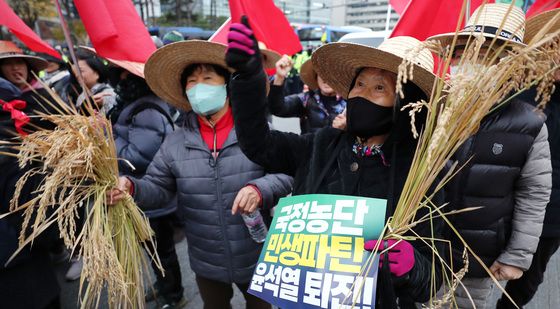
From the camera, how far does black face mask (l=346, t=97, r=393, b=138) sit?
121cm

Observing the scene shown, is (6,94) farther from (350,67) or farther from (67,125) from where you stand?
(350,67)

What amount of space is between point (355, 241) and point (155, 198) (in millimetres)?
1302

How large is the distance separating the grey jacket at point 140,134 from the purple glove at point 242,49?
1.44m

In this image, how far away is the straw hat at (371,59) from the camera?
1.15 m

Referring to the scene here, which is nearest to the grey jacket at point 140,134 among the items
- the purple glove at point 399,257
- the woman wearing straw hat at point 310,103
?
the woman wearing straw hat at point 310,103

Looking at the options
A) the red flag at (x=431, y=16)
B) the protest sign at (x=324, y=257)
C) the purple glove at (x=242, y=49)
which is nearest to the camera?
the protest sign at (x=324, y=257)

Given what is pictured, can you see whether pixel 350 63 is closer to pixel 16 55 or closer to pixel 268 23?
pixel 268 23

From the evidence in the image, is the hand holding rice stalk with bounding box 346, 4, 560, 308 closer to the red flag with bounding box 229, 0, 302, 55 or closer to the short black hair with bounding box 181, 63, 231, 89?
the short black hair with bounding box 181, 63, 231, 89

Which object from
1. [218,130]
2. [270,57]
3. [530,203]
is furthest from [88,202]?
[530,203]

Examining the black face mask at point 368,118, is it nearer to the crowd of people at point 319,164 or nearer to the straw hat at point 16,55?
the crowd of people at point 319,164

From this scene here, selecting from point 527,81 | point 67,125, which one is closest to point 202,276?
point 67,125

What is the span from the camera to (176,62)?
1.91m

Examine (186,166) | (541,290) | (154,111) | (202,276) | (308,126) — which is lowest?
(541,290)

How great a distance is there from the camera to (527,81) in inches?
29.9
